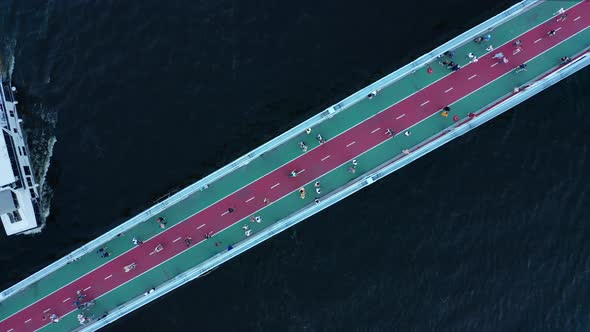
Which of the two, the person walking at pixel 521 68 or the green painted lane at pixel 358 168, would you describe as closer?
the person walking at pixel 521 68

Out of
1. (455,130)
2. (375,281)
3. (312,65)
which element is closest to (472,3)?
(455,130)

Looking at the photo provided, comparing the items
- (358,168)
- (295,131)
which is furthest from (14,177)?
(358,168)

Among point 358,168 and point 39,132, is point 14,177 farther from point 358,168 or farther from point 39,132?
point 358,168

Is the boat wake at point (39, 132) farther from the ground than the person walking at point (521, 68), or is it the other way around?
the boat wake at point (39, 132)

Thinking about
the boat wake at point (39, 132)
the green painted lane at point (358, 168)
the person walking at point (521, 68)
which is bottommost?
the green painted lane at point (358, 168)

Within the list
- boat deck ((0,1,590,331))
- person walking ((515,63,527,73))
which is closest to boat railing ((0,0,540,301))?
boat deck ((0,1,590,331))

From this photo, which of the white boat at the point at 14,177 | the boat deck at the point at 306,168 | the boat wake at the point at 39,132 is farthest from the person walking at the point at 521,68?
the white boat at the point at 14,177

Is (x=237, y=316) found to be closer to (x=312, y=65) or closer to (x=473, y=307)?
(x=473, y=307)

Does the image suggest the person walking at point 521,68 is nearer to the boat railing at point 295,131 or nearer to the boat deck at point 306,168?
the boat deck at point 306,168

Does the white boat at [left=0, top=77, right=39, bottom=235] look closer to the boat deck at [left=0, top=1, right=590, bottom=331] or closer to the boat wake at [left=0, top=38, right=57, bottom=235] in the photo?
the boat wake at [left=0, top=38, right=57, bottom=235]
